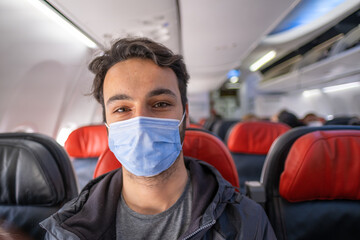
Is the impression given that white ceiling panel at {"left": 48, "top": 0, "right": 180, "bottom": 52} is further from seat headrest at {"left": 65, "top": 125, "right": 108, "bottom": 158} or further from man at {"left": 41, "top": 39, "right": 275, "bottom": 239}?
seat headrest at {"left": 65, "top": 125, "right": 108, "bottom": 158}

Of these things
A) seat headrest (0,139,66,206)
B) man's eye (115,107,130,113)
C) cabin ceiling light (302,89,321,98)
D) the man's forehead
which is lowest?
seat headrest (0,139,66,206)

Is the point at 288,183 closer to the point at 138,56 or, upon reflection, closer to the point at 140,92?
the point at 140,92

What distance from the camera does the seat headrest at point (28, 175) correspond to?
55.6 inches

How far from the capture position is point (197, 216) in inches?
46.2

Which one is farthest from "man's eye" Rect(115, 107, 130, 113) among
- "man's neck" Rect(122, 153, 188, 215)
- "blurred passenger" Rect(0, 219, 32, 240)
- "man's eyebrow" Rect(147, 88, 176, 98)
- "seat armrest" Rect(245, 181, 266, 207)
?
"seat armrest" Rect(245, 181, 266, 207)

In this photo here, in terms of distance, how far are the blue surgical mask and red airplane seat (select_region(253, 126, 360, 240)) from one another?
29.5 inches

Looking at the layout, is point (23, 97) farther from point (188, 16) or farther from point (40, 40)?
point (188, 16)

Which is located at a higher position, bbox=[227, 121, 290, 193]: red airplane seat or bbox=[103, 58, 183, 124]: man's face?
bbox=[103, 58, 183, 124]: man's face

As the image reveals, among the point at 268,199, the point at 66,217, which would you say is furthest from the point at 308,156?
the point at 66,217

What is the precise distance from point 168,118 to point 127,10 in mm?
2385

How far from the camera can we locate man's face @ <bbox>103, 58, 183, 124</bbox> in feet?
4.30

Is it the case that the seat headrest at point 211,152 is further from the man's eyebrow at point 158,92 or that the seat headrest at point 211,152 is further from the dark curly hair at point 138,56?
the man's eyebrow at point 158,92

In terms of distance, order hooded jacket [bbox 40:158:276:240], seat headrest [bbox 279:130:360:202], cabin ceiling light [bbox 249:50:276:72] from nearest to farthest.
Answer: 1. hooded jacket [bbox 40:158:276:240]
2. seat headrest [bbox 279:130:360:202]
3. cabin ceiling light [bbox 249:50:276:72]

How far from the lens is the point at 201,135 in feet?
5.53
